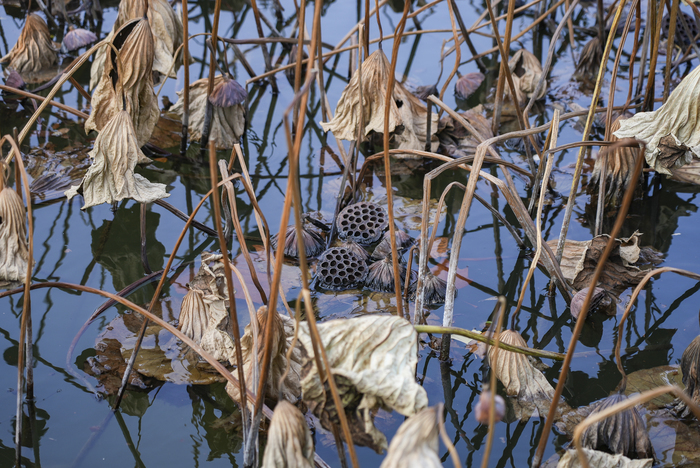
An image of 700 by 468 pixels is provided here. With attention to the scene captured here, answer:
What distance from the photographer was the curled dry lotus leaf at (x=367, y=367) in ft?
2.44

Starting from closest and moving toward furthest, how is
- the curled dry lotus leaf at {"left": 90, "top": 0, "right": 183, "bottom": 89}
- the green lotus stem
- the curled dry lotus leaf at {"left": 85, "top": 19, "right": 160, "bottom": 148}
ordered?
the green lotus stem < the curled dry lotus leaf at {"left": 85, "top": 19, "right": 160, "bottom": 148} < the curled dry lotus leaf at {"left": 90, "top": 0, "right": 183, "bottom": 89}

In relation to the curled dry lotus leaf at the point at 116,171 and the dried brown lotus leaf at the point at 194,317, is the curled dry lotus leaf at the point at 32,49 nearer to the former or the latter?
the curled dry lotus leaf at the point at 116,171

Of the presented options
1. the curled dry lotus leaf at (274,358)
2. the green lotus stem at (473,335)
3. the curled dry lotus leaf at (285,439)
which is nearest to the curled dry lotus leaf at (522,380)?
the green lotus stem at (473,335)

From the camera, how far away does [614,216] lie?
1.87m

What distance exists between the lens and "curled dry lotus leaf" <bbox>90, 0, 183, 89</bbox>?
194 cm

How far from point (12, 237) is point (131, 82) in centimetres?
58

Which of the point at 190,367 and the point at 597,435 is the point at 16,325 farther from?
the point at 597,435

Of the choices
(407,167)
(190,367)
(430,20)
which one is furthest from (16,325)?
(430,20)

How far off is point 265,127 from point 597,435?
1854 mm

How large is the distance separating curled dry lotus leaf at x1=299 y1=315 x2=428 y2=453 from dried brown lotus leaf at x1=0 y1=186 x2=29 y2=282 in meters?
0.67

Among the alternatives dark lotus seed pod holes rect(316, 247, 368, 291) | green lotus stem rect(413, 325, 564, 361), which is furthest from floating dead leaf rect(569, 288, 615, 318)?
dark lotus seed pod holes rect(316, 247, 368, 291)

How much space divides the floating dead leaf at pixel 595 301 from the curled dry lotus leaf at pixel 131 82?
1.23m

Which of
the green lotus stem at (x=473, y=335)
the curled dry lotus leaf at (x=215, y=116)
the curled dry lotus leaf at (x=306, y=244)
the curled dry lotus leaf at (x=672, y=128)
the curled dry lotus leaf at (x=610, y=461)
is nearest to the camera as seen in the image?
the green lotus stem at (x=473, y=335)

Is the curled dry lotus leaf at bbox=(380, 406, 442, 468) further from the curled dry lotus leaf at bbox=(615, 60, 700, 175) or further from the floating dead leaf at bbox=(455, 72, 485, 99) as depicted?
the floating dead leaf at bbox=(455, 72, 485, 99)
